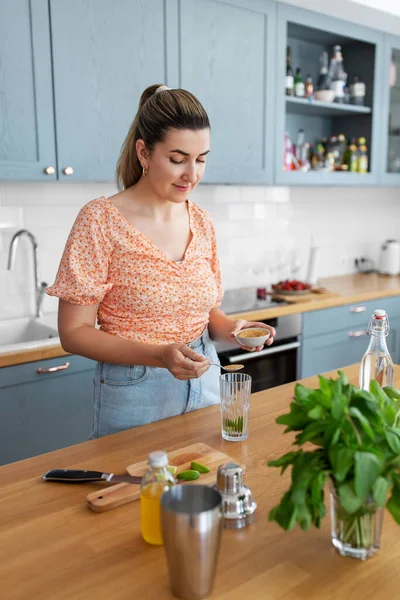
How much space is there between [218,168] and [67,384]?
4.23ft

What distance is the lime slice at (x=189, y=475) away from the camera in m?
1.12

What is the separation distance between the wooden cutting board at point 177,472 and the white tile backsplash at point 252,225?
1724 millimetres

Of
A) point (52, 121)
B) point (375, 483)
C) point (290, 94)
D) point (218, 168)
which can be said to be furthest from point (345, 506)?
point (290, 94)

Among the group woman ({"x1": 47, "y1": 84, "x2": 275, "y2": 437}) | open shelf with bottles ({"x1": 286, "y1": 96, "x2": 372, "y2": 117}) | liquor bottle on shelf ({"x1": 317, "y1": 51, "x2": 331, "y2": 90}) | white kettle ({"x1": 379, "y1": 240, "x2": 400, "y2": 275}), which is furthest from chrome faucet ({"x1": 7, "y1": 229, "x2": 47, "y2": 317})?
white kettle ({"x1": 379, "y1": 240, "x2": 400, "y2": 275})

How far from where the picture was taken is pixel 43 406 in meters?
2.31

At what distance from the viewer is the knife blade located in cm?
113

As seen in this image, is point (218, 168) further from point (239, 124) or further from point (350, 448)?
point (350, 448)

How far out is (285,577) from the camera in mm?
893

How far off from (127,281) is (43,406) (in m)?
0.95

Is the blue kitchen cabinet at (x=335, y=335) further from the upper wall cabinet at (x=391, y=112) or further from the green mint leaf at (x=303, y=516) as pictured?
the green mint leaf at (x=303, y=516)

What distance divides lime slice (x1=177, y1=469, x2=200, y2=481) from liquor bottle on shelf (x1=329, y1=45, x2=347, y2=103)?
2961 millimetres

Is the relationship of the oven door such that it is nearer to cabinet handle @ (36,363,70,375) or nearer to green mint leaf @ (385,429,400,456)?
cabinet handle @ (36,363,70,375)

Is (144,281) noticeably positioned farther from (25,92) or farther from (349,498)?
(25,92)

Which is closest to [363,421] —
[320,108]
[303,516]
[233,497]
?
[303,516]
